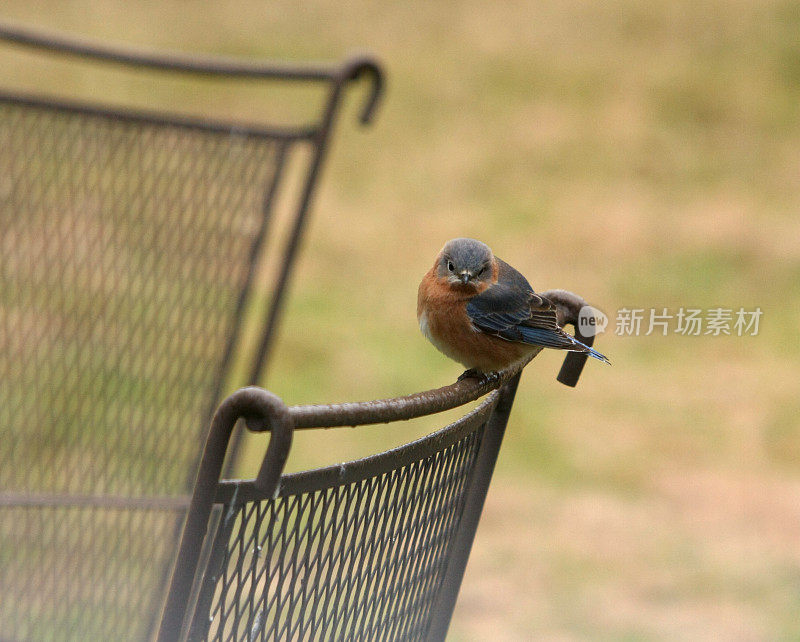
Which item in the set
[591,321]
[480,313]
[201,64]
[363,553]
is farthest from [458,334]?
[201,64]

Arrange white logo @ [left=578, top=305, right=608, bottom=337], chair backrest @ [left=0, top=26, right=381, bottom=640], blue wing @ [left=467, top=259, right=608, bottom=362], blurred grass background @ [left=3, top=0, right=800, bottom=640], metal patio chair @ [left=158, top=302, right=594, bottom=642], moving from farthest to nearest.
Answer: blurred grass background @ [left=3, top=0, right=800, bottom=640] < chair backrest @ [left=0, top=26, right=381, bottom=640] < blue wing @ [left=467, top=259, right=608, bottom=362] < white logo @ [left=578, top=305, right=608, bottom=337] < metal patio chair @ [left=158, top=302, right=594, bottom=642]

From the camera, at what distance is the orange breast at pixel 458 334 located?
2.10 meters

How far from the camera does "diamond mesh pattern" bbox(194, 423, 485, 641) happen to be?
1.11 meters

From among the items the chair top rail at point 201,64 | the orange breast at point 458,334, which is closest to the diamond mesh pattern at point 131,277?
the chair top rail at point 201,64

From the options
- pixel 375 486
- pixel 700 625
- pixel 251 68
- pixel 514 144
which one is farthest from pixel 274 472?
pixel 514 144

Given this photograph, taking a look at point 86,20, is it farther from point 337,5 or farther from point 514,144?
point 514,144

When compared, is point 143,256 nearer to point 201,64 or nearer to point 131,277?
point 131,277

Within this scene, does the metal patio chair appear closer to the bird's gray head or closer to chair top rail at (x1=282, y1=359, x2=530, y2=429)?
chair top rail at (x1=282, y1=359, x2=530, y2=429)

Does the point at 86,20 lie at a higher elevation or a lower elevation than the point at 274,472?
higher

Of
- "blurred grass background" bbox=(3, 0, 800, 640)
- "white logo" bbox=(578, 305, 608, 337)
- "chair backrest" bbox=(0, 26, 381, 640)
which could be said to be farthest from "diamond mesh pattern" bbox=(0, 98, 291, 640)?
"blurred grass background" bbox=(3, 0, 800, 640)

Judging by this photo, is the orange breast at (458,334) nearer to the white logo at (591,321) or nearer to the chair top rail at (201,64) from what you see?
the white logo at (591,321)

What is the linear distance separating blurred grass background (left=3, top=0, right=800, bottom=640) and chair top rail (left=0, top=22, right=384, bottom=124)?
1897 millimetres

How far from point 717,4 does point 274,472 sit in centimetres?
892

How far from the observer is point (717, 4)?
29.8 ft
